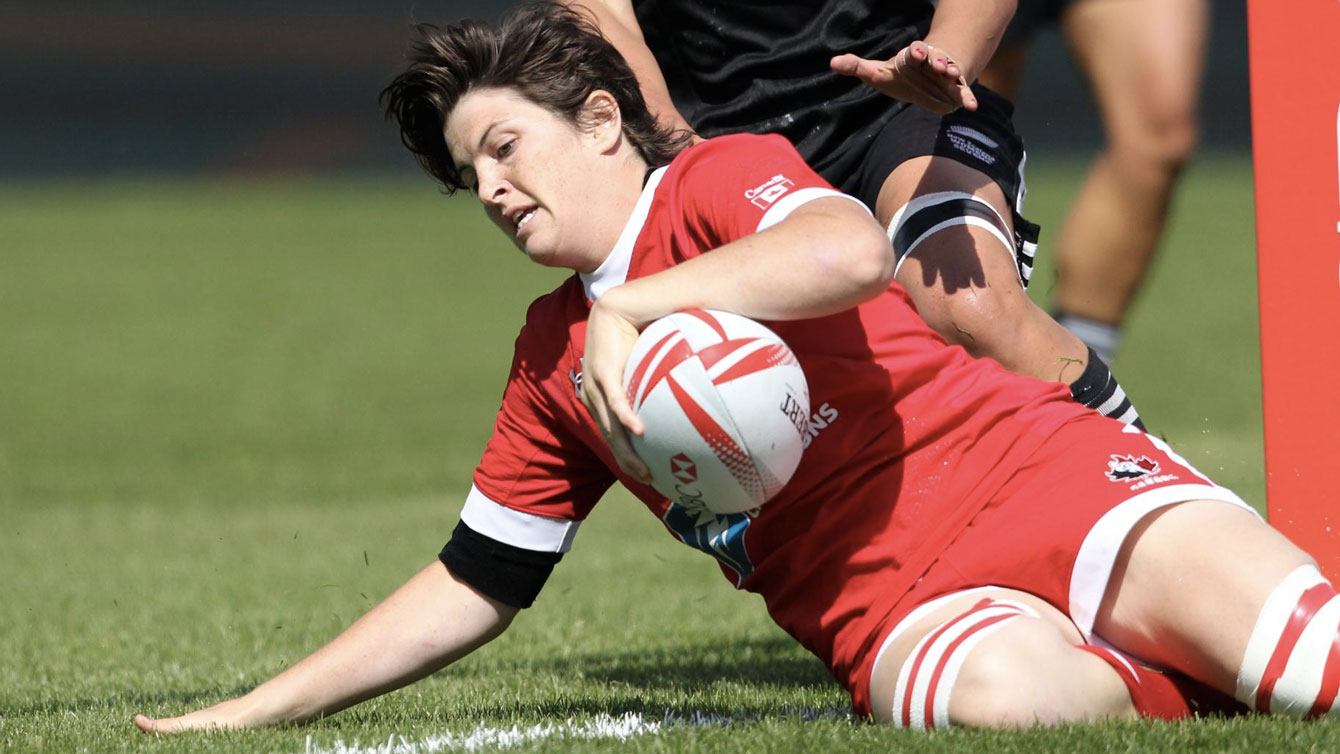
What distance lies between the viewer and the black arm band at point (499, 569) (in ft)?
10.7

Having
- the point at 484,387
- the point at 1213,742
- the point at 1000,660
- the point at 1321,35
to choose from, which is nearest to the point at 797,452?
the point at 1000,660

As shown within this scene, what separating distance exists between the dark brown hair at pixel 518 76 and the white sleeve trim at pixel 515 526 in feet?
2.03

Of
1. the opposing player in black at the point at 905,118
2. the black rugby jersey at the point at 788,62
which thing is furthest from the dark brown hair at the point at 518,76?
the black rugby jersey at the point at 788,62

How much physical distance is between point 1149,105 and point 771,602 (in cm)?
389

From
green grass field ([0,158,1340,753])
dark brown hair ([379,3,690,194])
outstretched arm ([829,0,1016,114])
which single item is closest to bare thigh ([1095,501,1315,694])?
green grass field ([0,158,1340,753])

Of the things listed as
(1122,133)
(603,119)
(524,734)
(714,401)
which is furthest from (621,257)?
(1122,133)

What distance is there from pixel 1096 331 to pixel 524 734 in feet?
12.6

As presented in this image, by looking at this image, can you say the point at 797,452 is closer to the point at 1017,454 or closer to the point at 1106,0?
the point at 1017,454

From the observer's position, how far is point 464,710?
3406mm

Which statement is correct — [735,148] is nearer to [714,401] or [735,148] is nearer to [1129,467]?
[714,401]

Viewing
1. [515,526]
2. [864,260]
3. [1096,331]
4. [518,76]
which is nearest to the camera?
[864,260]

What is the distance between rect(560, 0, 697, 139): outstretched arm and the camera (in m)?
3.42

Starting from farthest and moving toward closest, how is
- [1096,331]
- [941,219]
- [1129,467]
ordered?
[1096,331] < [941,219] < [1129,467]

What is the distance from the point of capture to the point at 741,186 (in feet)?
9.59
